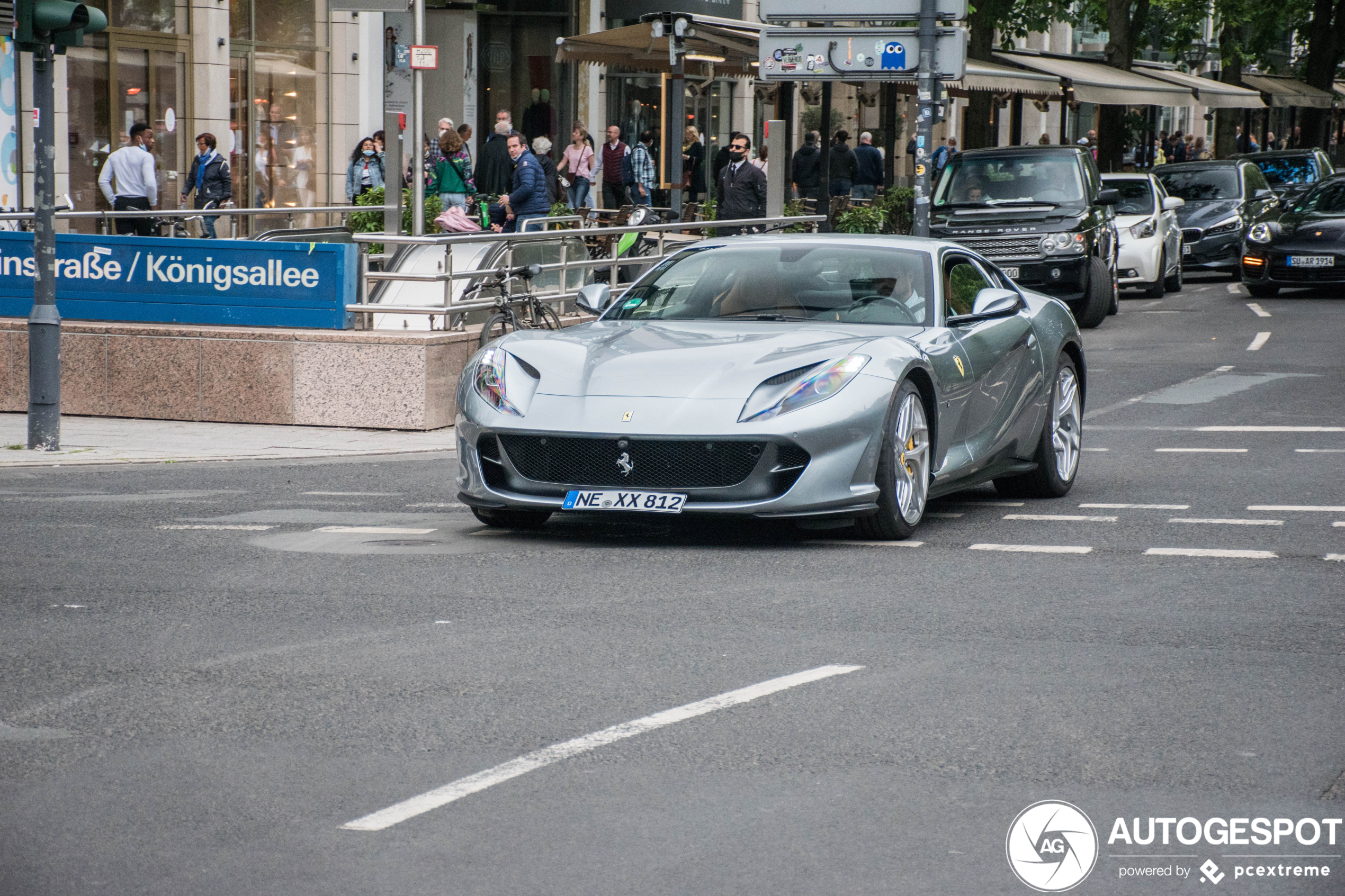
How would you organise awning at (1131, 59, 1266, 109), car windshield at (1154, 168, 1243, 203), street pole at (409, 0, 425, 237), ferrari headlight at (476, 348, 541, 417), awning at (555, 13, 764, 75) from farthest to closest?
1. awning at (1131, 59, 1266, 109)
2. car windshield at (1154, 168, 1243, 203)
3. awning at (555, 13, 764, 75)
4. street pole at (409, 0, 425, 237)
5. ferrari headlight at (476, 348, 541, 417)

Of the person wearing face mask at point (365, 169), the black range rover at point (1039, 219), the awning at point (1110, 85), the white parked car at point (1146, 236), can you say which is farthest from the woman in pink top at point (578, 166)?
the awning at point (1110, 85)

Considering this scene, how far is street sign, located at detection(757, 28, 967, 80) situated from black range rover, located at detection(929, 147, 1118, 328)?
184 centimetres

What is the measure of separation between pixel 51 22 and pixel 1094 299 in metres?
12.9

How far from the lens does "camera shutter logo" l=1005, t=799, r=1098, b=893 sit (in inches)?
162

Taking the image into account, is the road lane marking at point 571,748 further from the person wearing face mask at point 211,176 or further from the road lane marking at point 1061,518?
the person wearing face mask at point 211,176

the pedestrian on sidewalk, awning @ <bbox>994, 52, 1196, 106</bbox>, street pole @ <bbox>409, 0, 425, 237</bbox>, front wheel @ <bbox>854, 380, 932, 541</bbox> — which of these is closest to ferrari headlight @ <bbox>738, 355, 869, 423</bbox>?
front wheel @ <bbox>854, 380, 932, 541</bbox>

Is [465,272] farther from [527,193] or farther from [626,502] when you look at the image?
[626,502]

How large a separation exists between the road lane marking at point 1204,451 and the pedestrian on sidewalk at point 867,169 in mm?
18706

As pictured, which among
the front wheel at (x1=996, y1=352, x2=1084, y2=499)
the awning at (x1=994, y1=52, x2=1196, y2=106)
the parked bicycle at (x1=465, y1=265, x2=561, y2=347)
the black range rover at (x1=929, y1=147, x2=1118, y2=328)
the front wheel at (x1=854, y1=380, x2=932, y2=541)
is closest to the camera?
the front wheel at (x1=854, y1=380, x2=932, y2=541)

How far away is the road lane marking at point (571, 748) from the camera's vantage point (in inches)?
177

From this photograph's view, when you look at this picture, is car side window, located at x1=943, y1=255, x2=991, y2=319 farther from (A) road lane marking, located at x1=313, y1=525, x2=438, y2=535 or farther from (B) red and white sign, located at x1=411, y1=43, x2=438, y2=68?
(B) red and white sign, located at x1=411, y1=43, x2=438, y2=68

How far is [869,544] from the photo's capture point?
8.47 m

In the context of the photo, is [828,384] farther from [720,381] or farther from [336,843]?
[336,843]

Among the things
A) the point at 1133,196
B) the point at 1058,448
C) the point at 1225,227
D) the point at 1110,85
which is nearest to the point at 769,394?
the point at 1058,448
